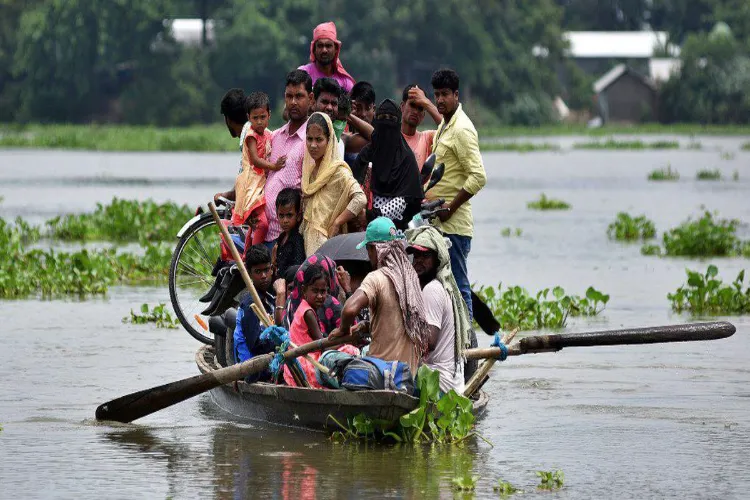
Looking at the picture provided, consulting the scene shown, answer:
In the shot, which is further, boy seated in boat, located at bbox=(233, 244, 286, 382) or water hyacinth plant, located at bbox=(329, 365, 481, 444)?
→ boy seated in boat, located at bbox=(233, 244, 286, 382)

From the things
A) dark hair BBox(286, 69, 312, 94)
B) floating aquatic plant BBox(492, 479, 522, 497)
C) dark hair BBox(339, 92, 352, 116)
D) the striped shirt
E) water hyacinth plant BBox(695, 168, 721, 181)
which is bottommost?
floating aquatic plant BBox(492, 479, 522, 497)

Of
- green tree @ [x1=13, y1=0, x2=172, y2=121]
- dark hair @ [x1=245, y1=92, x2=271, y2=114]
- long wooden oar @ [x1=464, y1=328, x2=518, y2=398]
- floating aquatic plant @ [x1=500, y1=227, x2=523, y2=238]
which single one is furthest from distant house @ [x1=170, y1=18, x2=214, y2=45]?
long wooden oar @ [x1=464, y1=328, x2=518, y2=398]

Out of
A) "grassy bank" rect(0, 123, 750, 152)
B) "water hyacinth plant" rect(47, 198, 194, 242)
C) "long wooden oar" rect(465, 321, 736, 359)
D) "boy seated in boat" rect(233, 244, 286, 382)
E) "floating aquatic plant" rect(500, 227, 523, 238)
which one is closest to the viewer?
"long wooden oar" rect(465, 321, 736, 359)

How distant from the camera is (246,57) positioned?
85188 mm

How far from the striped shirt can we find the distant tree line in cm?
7205

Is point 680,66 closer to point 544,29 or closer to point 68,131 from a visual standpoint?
point 544,29

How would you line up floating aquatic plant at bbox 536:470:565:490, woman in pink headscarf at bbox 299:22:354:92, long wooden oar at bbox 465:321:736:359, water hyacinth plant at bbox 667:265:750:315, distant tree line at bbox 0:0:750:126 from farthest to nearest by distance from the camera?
distant tree line at bbox 0:0:750:126 → water hyacinth plant at bbox 667:265:750:315 → woman in pink headscarf at bbox 299:22:354:92 → long wooden oar at bbox 465:321:736:359 → floating aquatic plant at bbox 536:470:565:490

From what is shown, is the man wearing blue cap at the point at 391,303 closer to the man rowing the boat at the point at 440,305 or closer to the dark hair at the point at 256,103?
the man rowing the boat at the point at 440,305

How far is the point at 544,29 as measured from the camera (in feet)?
307

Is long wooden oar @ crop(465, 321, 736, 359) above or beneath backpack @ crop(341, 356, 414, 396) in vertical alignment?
above

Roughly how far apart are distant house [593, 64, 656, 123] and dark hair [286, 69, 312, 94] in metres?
89.5

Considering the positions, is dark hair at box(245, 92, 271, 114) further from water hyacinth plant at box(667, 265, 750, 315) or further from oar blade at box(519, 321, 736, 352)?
water hyacinth plant at box(667, 265, 750, 315)

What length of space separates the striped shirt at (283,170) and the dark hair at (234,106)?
73 cm

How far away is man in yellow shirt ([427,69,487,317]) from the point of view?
11297mm
